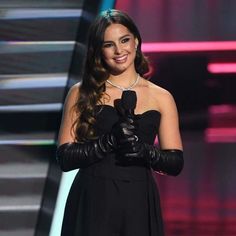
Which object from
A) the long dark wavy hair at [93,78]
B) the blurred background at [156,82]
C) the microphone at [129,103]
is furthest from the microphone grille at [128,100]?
the blurred background at [156,82]

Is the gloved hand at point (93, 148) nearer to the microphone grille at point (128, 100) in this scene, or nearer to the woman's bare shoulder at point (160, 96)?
the microphone grille at point (128, 100)

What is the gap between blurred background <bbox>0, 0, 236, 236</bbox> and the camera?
2393mm

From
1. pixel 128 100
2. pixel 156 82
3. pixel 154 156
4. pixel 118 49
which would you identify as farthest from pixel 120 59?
pixel 156 82

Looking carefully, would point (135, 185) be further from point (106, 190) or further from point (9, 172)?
point (9, 172)

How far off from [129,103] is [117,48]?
6.5 inches

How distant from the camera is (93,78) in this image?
155cm

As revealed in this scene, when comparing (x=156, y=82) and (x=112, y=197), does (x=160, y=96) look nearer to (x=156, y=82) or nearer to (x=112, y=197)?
(x=112, y=197)

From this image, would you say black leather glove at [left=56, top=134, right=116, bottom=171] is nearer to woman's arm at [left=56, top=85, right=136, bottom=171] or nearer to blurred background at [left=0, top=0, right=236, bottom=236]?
Answer: woman's arm at [left=56, top=85, right=136, bottom=171]

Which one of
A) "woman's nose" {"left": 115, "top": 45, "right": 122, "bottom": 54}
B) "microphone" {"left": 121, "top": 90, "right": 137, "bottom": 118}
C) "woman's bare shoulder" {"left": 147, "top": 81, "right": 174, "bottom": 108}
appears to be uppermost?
"woman's nose" {"left": 115, "top": 45, "right": 122, "bottom": 54}

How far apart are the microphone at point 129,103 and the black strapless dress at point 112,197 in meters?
0.08

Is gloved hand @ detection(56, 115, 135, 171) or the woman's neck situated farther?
the woman's neck

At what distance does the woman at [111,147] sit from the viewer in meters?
1.49

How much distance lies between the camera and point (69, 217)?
154 centimetres

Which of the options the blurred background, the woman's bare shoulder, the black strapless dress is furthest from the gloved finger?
the blurred background
